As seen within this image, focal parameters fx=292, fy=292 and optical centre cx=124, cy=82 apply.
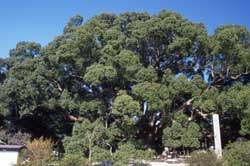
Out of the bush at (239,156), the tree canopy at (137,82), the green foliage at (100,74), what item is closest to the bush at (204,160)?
the bush at (239,156)

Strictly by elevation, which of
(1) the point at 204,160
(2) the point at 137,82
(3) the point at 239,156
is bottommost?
(1) the point at 204,160

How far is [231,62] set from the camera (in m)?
21.8

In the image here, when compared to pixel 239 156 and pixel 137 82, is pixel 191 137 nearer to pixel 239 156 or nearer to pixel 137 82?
pixel 137 82

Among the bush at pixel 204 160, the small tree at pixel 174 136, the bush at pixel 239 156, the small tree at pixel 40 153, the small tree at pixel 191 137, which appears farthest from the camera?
the small tree at pixel 174 136

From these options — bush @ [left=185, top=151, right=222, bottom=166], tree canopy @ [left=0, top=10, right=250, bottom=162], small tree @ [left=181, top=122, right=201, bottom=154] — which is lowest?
bush @ [left=185, top=151, right=222, bottom=166]

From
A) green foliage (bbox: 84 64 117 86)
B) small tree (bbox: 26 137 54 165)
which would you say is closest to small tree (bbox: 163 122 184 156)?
green foliage (bbox: 84 64 117 86)

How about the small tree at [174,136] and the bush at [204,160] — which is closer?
the bush at [204,160]

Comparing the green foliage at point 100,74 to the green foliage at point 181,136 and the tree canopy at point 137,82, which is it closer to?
the tree canopy at point 137,82

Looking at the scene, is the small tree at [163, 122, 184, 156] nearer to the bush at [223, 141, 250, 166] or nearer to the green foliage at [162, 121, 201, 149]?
the green foliage at [162, 121, 201, 149]

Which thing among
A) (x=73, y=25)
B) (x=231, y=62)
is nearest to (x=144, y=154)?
(x=231, y=62)

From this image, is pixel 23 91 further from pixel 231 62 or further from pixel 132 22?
pixel 231 62

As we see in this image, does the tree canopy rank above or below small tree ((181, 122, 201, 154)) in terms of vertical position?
above

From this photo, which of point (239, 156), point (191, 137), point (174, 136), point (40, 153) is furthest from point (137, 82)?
point (239, 156)

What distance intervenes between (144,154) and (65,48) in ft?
31.1
